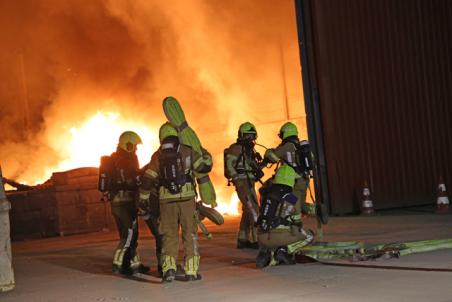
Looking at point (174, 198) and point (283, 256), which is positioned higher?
point (174, 198)

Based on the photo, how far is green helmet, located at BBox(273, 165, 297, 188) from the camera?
8.73 metres

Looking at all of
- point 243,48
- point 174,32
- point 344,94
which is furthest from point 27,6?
point 344,94

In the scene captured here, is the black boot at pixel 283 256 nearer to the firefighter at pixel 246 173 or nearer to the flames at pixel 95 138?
the firefighter at pixel 246 173

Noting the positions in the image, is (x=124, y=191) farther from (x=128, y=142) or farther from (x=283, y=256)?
(x=283, y=256)

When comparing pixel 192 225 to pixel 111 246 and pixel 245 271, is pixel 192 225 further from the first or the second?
pixel 111 246

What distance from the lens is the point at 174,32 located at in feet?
74.1

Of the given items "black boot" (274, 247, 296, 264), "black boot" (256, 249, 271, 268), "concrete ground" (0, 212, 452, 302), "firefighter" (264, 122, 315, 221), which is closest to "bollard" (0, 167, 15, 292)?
"concrete ground" (0, 212, 452, 302)

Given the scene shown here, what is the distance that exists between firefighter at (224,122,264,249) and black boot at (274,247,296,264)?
7.15 ft

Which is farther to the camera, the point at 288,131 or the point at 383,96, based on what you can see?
the point at 383,96

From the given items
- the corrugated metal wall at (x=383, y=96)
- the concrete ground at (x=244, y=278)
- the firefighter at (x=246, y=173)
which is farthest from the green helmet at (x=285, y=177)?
the corrugated metal wall at (x=383, y=96)

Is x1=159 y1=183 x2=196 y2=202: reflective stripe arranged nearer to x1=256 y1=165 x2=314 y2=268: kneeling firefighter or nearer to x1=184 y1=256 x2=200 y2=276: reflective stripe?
x1=184 y1=256 x2=200 y2=276: reflective stripe

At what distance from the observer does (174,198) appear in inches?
321

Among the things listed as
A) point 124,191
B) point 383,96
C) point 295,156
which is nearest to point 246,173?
point 295,156

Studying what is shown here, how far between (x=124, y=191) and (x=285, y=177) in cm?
193
